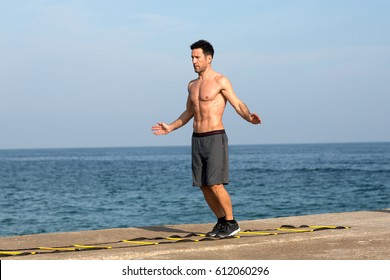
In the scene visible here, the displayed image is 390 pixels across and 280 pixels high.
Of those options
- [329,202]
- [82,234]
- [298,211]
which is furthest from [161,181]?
[82,234]

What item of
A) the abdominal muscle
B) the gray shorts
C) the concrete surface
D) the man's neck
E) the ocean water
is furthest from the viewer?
the ocean water

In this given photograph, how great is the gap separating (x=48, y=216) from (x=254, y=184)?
2452 centimetres

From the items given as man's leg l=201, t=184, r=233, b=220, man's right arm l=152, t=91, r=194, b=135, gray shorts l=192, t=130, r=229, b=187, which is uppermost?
man's right arm l=152, t=91, r=194, b=135

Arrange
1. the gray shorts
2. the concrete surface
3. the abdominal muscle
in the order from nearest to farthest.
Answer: the concrete surface < the gray shorts < the abdominal muscle

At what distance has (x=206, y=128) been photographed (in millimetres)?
9156

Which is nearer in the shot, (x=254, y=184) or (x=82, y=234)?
(x=82, y=234)

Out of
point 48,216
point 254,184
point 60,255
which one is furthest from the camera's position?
point 254,184

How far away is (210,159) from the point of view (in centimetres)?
906

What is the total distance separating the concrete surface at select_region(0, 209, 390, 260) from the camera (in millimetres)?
7965

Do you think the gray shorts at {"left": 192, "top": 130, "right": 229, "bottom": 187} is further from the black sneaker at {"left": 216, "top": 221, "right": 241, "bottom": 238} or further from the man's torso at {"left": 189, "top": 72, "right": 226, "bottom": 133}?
the black sneaker at {"left": 216, "top": 221, "right": 241, "bottom": 238}

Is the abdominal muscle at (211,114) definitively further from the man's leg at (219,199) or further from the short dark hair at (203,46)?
the man's leg at (219,199)

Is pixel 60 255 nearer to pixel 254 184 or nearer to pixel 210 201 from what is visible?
pixel 210 201

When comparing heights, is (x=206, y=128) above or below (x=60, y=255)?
above

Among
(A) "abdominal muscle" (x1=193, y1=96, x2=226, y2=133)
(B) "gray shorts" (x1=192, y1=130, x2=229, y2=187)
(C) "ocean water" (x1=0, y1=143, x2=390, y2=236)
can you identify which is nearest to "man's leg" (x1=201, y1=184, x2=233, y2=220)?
(B) "gray shorts" (x1=192, y1=130, x2=229, y2=187)
